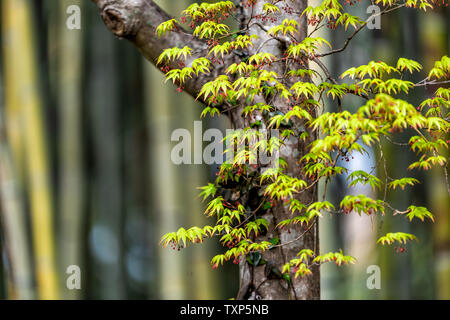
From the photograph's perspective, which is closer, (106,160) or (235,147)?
(235,147)

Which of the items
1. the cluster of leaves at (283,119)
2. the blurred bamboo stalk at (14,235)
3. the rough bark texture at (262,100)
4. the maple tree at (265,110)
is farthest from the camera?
the blurred bamboo stalk at (14,235)

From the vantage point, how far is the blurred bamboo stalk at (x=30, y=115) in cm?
303

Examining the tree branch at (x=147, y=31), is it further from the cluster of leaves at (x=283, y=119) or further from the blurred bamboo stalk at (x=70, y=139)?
the blurred bamboo stalk at (x=70, y=139)

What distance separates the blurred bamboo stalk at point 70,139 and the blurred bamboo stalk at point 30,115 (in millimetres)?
102

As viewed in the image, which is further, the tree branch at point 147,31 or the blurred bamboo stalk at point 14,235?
the blurred bamboo stalk at point 14,235

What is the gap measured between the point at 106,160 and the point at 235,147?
1414 millimetres

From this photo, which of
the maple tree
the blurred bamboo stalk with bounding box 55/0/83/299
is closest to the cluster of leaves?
the maple tree

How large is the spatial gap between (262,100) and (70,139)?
5.31ft

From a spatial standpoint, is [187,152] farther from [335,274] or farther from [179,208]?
[335,274]

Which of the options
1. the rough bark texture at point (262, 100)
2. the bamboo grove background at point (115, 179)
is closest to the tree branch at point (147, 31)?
the rough bark texture at point (262, 100)

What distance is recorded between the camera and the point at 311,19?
185 cm

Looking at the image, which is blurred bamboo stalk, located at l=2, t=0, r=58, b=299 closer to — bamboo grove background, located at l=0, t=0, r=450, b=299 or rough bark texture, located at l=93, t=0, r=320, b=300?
bamboo grove background, located at l=0, t=0, r=450, b=299

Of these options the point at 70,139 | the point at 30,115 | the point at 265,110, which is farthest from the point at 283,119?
the point at 30,115
